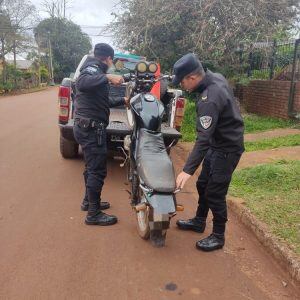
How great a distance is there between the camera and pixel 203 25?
11.4 m

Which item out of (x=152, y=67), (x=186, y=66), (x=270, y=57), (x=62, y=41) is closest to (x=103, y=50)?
(x=152, y=67)

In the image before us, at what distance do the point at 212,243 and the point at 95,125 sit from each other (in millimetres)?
1697

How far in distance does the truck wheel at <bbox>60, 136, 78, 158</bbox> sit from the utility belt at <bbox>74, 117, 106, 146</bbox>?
2.82 metres

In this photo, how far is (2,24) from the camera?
34.0 m

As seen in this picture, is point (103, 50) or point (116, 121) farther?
point (116, 121)

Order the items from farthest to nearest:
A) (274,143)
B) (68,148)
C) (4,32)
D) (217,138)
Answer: (4,32), (274,143), (68,148), (217,138)

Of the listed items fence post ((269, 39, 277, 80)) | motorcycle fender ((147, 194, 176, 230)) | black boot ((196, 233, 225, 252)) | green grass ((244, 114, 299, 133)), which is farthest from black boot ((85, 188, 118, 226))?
fence post ((269, 39, 277, 80))

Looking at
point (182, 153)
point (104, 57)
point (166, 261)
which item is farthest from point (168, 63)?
point (166, 261)

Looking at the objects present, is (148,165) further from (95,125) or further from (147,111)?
(95,125)

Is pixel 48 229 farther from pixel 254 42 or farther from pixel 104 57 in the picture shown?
pixel 254 42

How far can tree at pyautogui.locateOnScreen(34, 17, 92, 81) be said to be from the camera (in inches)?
2354

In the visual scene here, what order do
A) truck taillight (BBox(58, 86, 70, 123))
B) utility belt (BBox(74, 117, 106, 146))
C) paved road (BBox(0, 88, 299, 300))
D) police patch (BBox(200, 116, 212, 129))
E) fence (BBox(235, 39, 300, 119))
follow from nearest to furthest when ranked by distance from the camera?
paved road (BBox(0, 88, 299, 300))
police patch (BBox(200, 116, 212, 129))
utility belt (BBox(74, 117, 106, 146))
truck taillight (BBox(58, 86, 70, 123))
fence (BBox(235, 39, 300, 119))

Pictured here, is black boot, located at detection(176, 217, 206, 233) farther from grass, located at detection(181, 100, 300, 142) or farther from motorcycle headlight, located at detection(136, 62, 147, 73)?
grass, located at detection(181, 100, 300, 142)

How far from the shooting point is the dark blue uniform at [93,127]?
451cm
